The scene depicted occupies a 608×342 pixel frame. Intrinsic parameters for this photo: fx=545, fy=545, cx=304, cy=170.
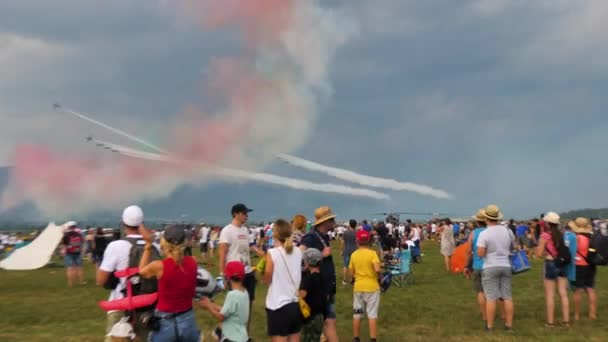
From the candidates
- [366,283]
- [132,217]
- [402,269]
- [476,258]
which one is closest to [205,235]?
[402,269]

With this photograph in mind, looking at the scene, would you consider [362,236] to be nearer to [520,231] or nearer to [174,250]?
[174,250]

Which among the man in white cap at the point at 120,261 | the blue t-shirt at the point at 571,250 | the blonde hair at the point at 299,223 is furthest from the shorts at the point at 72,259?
the blue t-shirt at the point at 571,250

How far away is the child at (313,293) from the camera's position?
6.79m

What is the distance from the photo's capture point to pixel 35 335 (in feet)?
32.9

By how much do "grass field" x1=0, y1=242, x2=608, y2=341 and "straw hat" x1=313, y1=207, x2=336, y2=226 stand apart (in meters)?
2.69

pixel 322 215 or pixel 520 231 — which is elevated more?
pixel 520 231

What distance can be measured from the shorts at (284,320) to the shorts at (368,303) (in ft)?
8.53

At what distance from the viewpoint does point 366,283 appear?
849cm

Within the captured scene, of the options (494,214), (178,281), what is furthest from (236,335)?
(494,214)

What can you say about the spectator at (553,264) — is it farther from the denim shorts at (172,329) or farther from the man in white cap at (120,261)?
the man in white cap at (120,261)

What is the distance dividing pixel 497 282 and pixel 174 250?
6396 millimetres

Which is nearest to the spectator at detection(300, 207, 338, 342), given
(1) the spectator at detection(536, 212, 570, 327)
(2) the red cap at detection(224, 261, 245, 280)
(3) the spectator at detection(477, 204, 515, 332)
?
(2) the red cap at detection(224, 261, 245, 280)

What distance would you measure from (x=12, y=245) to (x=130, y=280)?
29189 millimetres

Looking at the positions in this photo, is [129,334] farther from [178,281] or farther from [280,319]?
[280,319]
